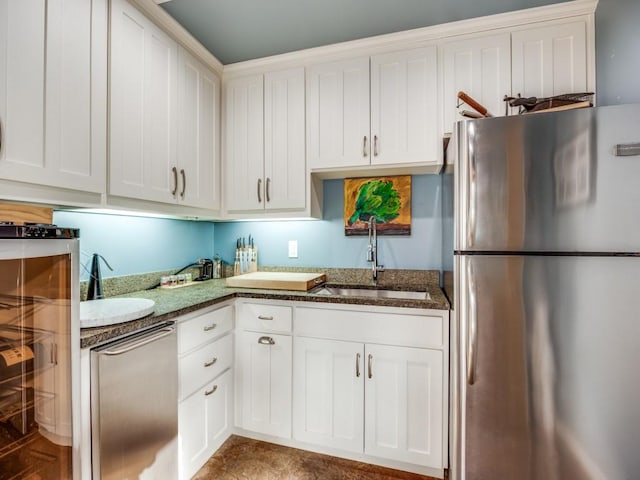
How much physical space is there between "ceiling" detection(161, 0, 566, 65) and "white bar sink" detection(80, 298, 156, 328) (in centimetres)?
152

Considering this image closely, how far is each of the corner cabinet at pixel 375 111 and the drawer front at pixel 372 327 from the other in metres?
0.92

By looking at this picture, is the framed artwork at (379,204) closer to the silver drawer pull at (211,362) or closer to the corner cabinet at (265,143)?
the corner cabinet at (265,143)

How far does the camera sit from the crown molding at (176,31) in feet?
5.31

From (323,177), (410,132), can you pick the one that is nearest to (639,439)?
(410,132)

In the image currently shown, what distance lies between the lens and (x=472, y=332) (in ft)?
4.18

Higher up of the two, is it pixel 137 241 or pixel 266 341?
pixel 137 241

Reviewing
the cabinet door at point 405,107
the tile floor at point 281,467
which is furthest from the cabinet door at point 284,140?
the tile floor at point 281,467

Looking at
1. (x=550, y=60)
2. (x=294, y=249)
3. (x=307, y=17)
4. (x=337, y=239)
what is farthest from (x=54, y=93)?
(x=550, y=60)

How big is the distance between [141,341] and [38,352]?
41 cm

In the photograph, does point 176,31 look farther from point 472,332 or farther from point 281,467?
point 281,467

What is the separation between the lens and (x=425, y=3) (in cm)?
166

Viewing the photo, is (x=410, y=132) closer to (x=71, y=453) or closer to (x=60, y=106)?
(x=60, y=106)

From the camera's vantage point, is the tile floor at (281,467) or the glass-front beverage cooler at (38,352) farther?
the tile floor at (281,467)

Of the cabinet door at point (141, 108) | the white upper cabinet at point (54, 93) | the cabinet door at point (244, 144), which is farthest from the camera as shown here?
the cabinet door at point (244, 144)
